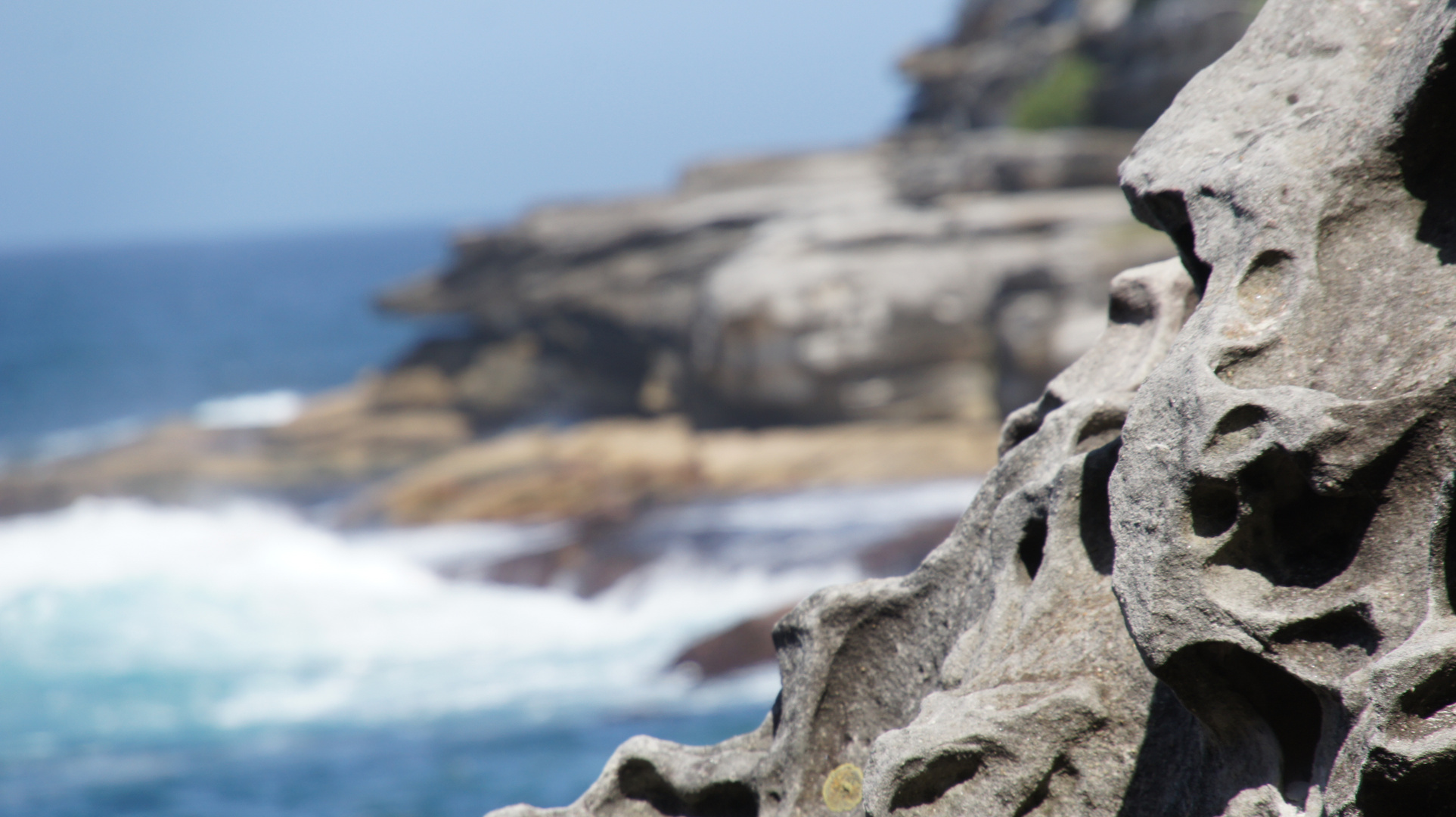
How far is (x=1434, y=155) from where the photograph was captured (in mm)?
3135

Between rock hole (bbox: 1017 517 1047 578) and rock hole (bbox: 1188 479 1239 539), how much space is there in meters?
0.85

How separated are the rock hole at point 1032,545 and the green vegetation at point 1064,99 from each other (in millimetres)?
26758

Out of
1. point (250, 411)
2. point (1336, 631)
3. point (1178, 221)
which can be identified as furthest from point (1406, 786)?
point (250, 411)

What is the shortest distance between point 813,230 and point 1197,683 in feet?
70.6

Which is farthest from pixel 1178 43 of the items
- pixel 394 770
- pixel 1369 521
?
pixel 1369 521

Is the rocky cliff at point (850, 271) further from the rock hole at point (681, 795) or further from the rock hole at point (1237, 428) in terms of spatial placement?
the rock hole at point (1237, 428)

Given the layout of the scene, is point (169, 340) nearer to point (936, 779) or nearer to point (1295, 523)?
point (936, 779)

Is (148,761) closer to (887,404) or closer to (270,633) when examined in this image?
(270,633)

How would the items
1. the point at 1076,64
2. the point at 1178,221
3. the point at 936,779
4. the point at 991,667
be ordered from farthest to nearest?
the point at 1076,64, the point at 1178,221, the point at 991,667, the point at 936,779

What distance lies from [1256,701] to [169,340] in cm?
6664

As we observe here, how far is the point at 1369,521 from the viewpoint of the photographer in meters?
2.82

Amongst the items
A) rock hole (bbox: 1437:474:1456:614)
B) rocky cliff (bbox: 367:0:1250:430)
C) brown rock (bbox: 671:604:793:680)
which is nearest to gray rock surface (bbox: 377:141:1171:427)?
rocky cliff (bbox: 367:0:1250:430)

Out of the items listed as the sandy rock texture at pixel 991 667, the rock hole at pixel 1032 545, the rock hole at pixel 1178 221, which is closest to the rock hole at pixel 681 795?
the sandy rock texture at pixel 991 667

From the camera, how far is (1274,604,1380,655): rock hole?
2730 millimetres
